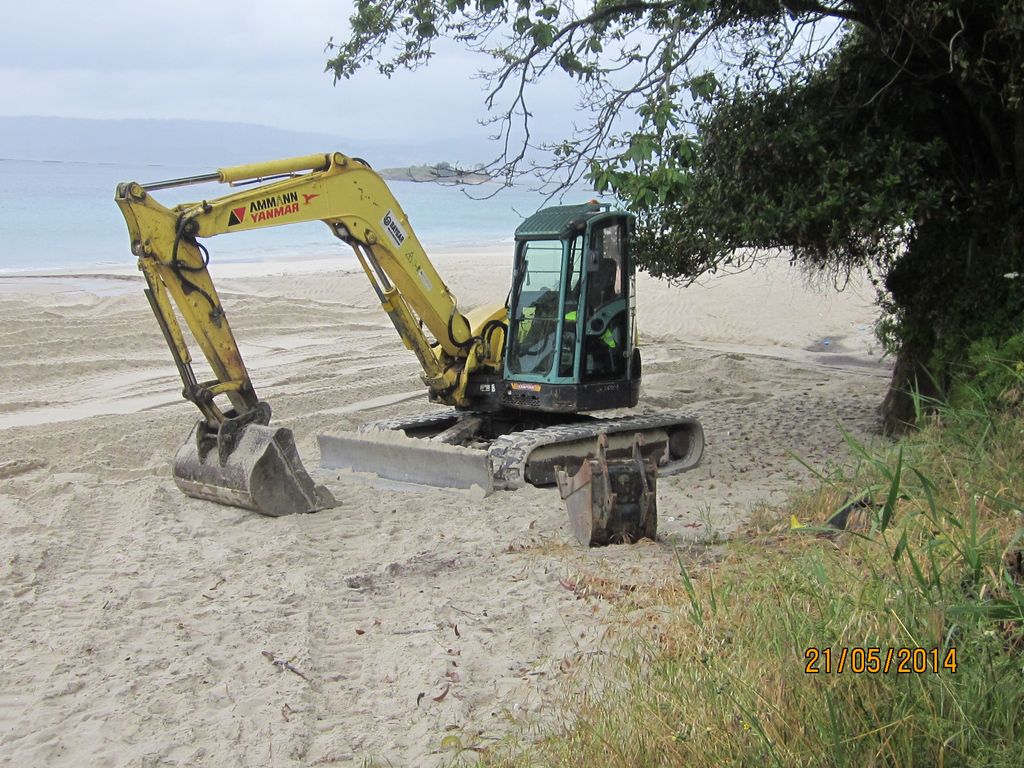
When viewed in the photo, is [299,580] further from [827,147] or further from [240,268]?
[240,268]

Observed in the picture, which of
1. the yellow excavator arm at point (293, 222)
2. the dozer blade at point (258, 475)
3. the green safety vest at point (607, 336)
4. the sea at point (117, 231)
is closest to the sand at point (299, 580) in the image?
the dozer blade at point (258, 475)

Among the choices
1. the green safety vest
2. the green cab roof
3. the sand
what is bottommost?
the sand

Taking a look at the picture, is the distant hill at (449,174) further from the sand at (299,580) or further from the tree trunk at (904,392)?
the tree trunk at (904,392)

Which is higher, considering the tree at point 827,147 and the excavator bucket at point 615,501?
the tree at point 827,147

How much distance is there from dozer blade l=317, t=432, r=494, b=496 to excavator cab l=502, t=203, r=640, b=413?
1073 millimetres

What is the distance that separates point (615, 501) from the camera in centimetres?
679

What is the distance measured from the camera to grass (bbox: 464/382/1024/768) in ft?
11.1

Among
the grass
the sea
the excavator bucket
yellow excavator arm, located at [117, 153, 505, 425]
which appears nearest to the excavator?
yellow excavator arm, located at [117, 153, 505, 425]

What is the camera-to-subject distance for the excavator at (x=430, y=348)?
314 inches

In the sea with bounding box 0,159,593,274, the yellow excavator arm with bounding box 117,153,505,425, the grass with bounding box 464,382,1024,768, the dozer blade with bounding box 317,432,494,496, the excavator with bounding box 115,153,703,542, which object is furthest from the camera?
the sea with bounding box 0,159,593,274

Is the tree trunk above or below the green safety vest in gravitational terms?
below

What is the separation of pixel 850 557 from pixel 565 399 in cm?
489

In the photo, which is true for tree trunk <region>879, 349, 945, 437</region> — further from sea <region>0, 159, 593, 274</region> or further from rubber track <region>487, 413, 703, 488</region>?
sea <region>0, 159, 593, 274</region>
